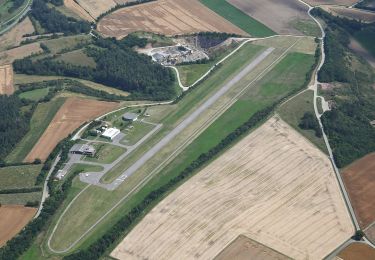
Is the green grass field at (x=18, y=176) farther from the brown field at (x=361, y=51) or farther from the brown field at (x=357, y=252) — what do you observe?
the brown field at (x=361, y=51)

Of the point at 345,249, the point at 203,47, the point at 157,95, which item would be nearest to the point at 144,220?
the point at 345,249

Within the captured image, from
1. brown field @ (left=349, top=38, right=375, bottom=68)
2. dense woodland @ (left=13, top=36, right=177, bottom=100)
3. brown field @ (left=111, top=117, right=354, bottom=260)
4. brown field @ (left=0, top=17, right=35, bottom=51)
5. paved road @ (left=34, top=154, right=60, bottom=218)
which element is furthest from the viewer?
brown field @ (left=0, top=17, right=35, bottom=51)

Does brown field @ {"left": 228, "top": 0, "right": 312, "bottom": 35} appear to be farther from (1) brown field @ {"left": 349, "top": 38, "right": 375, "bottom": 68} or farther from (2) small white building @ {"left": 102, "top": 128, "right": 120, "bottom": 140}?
(2) small white building @ {"left": 102, "top": 128, "right": 120, "bottom": 140}

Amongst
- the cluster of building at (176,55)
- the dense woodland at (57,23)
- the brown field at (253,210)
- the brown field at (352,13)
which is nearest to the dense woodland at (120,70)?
the cluster of building at (176,55)

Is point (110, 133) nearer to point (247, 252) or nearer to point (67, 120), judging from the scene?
point (67, 120)

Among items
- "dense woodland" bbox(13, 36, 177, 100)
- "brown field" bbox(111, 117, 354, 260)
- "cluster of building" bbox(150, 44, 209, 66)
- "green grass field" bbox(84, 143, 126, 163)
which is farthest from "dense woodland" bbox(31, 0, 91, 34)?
"brown field" bbox(111, 117, 354, 260)

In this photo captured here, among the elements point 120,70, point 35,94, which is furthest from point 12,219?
point 120,70

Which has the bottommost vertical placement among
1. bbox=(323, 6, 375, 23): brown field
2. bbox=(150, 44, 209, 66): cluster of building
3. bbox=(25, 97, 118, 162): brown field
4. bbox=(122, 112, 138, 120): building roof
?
bbox=(25, 97, 118, 162): brown field
